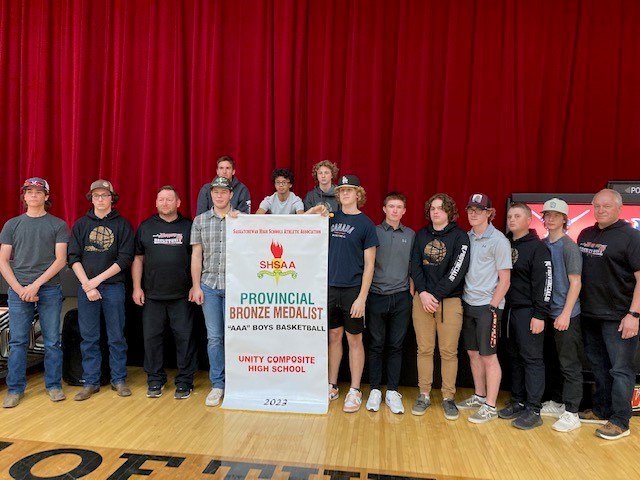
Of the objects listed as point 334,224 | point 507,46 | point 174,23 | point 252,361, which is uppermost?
point 174,23

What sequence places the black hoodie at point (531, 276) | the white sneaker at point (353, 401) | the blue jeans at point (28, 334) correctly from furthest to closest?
the blue jeans at point (28, 334) → the white sneaker at point (353, 401) → the black hoodie at point (531, 276)

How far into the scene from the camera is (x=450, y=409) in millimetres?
3027

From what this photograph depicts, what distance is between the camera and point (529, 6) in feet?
13.8

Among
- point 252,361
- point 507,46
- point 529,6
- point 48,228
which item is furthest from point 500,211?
point 48,228

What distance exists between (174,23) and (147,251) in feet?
8.96

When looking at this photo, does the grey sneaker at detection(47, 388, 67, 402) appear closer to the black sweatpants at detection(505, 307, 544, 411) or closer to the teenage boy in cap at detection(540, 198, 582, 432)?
the black sweatpants at detection(505, 307, 544, 411)

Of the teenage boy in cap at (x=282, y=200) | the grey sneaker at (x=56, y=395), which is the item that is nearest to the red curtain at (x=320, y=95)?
the teenage boy in cap at (x=282, y=200)

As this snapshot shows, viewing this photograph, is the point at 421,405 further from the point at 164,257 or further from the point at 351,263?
the point at 164,257

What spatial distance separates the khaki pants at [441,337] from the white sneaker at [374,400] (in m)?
0.29

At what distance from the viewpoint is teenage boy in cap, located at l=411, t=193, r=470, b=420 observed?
2.98 m

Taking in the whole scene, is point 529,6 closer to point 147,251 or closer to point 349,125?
point 349,125

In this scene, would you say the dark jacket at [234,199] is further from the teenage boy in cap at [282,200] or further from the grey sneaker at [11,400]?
the grey sneaker at [11,400]

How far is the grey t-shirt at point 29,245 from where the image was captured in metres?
3.12

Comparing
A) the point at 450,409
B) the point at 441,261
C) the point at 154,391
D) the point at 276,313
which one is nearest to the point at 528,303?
the point at 441,261
